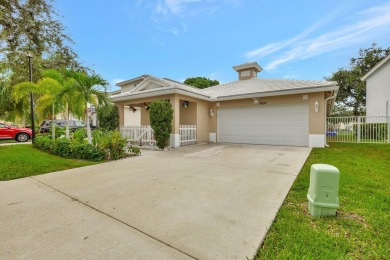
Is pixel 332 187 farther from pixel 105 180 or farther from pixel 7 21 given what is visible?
pixel 7 21

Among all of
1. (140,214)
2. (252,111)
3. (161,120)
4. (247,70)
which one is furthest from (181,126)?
(247,70)

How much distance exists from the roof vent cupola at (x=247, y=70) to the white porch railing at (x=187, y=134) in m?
7.34

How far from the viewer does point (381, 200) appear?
10.5 ft

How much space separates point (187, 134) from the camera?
1118 centimetres

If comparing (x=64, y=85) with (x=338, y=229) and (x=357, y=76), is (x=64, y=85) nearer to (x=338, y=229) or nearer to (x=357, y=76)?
(x=338, y=229)

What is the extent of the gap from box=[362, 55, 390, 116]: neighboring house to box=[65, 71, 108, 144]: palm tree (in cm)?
1931

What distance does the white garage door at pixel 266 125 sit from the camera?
1028cm

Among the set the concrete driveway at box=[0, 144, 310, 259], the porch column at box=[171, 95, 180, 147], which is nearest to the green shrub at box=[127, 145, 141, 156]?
the porch column at box=[171, 95, 180, 147]

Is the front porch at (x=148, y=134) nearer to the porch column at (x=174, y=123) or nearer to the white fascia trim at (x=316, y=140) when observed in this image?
the porch column at (x=174, y=123)

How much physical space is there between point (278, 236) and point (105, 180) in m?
3.78

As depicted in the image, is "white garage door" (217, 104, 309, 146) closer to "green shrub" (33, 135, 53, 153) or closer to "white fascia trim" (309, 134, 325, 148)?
"white fascia trim" (309, 134, 325, 148)

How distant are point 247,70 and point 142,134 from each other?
10.1 m

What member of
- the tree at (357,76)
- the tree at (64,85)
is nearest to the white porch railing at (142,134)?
the tree at (64,85)

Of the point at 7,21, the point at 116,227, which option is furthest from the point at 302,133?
the point at 7,21
